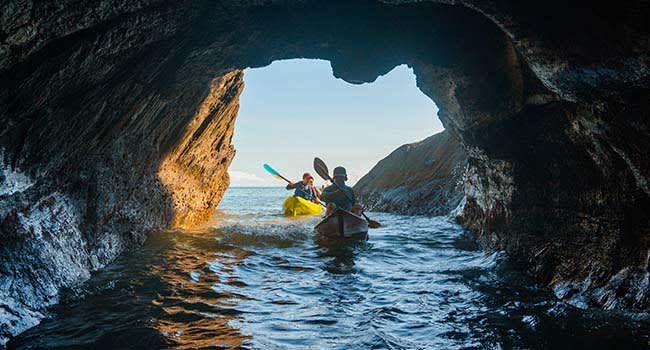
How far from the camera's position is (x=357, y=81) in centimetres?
776

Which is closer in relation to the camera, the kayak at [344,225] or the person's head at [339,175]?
the kayak at [344,225]

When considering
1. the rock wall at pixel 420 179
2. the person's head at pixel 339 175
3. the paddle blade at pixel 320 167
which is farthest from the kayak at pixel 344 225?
the rock wall at pixel 420 179

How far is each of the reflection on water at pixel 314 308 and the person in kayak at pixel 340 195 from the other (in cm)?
314

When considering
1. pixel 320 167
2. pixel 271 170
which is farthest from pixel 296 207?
pixel 320 167

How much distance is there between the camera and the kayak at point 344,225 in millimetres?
10711

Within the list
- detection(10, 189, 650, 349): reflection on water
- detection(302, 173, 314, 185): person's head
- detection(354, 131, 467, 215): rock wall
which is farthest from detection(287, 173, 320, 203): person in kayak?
detection(10, 189, 650, 349): reflection on water

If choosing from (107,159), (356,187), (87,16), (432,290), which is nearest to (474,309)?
(432,290)

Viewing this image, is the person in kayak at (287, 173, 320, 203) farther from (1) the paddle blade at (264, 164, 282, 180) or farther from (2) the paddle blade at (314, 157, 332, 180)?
(2) the paddle blade at (314, 157, 332, 180)

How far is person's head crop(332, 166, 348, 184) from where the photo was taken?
458 inches

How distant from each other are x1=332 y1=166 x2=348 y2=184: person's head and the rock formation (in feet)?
12.0

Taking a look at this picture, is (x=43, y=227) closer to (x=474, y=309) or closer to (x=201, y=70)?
(x=201, y=70)

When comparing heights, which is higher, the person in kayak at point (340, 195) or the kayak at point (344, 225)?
the person in kayak at point (340, 195)

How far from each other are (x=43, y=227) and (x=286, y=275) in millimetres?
3553

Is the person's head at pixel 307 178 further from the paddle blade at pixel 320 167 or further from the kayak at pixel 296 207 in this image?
the paddle blade at pixel 320 167
